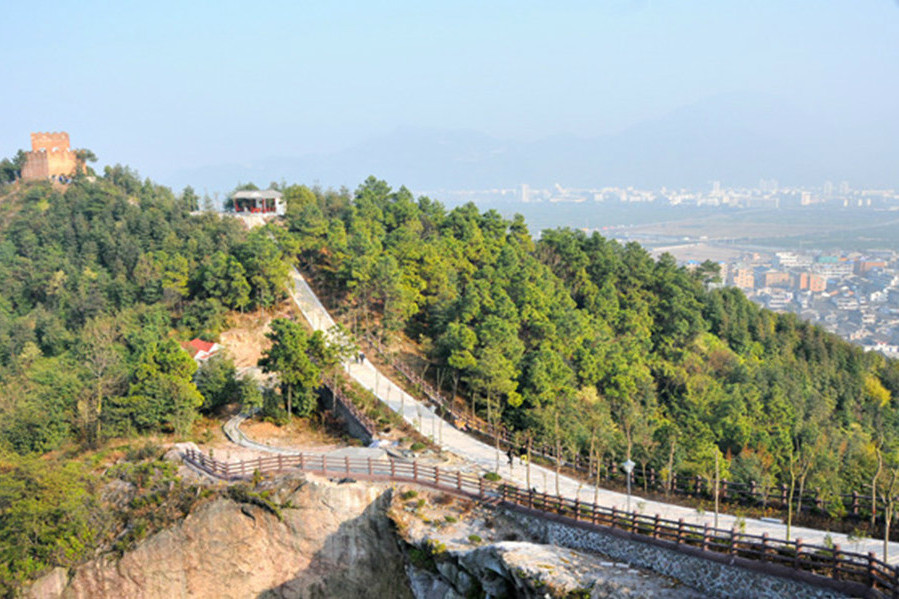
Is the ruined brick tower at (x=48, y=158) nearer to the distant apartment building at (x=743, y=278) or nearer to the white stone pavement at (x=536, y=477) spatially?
the white stone pavement at (x=536, y=477)

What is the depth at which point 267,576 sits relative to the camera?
54.5 ft

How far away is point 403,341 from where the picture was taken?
3041 cm

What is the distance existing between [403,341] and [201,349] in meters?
7.95

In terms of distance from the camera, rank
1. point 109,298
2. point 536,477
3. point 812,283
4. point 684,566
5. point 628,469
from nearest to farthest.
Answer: point 684,566
point 628,469
point 536,477
point 109,298
point 812,283

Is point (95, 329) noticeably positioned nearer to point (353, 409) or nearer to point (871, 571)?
point (353, 409)

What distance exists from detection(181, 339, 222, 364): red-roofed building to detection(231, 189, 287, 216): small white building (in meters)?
20.9

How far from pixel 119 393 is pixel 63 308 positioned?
17.1 m

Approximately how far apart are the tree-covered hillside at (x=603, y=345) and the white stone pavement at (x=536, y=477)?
1.18 metres

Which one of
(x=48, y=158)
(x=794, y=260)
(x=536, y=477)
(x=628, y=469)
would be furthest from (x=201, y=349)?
(x=794, y=260)

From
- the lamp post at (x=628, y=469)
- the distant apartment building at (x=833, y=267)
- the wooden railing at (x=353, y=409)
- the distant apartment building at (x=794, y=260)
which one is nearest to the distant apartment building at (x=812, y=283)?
the distant apartment building at (x=833, y=267)

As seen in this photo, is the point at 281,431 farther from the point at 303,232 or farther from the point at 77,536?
the point at 303,232

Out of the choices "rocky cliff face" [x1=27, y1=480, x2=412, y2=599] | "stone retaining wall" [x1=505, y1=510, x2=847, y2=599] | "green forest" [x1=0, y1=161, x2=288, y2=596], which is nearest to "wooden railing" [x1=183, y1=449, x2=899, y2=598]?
"stone retaining wall" [x1=505, y1=510, x2=847, y2=599]

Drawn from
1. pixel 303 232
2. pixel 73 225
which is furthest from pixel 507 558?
pixel 73 225

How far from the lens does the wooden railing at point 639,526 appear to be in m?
10.6
